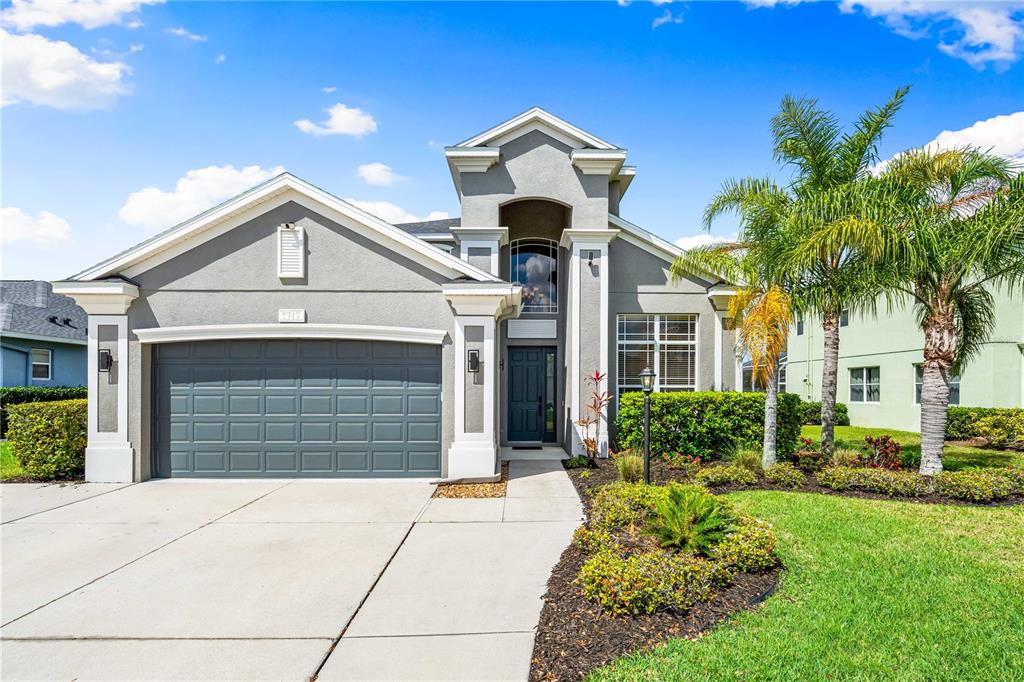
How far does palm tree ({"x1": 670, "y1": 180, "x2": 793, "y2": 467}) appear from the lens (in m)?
9.65

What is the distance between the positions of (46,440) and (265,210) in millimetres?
5543

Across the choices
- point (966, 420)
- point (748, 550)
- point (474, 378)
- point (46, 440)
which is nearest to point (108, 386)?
point (46, 440)

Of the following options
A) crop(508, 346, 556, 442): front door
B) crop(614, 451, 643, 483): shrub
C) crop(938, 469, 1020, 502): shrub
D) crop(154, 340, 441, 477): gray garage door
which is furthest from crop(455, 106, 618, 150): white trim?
crop(938, 469, 1020, 502): shrub

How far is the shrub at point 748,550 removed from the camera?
5.27 metres

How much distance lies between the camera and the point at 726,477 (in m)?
9.43

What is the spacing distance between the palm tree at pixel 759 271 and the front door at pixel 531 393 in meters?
4.43

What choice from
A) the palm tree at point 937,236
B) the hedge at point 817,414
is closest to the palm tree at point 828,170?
the palm tree at point 937,236

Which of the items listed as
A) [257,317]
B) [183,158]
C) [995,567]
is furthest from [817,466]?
[183,158]

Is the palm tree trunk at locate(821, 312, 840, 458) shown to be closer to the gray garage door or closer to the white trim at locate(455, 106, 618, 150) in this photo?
the white trim at locate(455, 106, 618, 150)

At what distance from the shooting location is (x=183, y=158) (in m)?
11.7

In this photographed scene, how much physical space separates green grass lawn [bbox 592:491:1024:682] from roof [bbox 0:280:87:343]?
1953 cm

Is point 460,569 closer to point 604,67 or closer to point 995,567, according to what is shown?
point 995,567

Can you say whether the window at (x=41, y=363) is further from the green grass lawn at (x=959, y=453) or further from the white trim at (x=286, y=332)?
the green grass lawn at (x=959, y=453)

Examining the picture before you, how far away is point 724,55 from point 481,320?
7590mm
